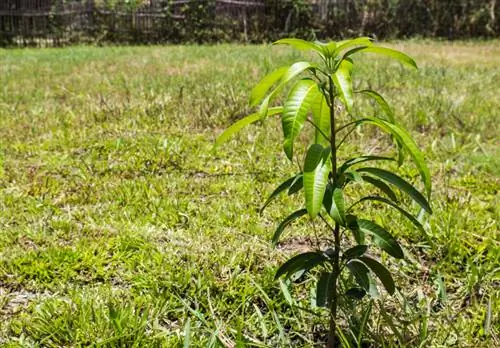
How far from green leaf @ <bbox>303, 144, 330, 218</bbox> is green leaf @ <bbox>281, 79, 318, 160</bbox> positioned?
75 millimetres

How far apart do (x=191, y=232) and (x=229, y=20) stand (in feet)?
53.1

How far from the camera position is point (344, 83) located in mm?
1263

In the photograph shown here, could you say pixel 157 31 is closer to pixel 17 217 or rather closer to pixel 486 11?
pixel 486 11

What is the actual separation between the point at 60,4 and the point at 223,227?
16969 millimetres

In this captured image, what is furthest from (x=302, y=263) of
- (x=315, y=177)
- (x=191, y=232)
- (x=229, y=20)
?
(x=229, y=20)

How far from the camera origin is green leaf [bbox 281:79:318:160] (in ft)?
4.06

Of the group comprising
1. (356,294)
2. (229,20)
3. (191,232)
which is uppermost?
(229,20)

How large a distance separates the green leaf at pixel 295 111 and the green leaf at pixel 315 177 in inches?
3.0

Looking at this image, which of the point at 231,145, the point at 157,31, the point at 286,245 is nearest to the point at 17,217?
the point at 286,245

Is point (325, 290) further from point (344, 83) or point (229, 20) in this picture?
point (229, 20)

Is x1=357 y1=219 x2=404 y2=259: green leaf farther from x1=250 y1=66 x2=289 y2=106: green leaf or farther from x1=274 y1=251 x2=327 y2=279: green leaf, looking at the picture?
x1=250 y1=66 x2=289 y2=106: green leaf

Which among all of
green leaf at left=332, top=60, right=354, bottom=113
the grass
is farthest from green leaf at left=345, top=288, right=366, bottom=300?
green leaf at left=332, top=60, right=354, bottom=113

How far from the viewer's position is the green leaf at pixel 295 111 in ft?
4.06

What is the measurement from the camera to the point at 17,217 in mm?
2705
